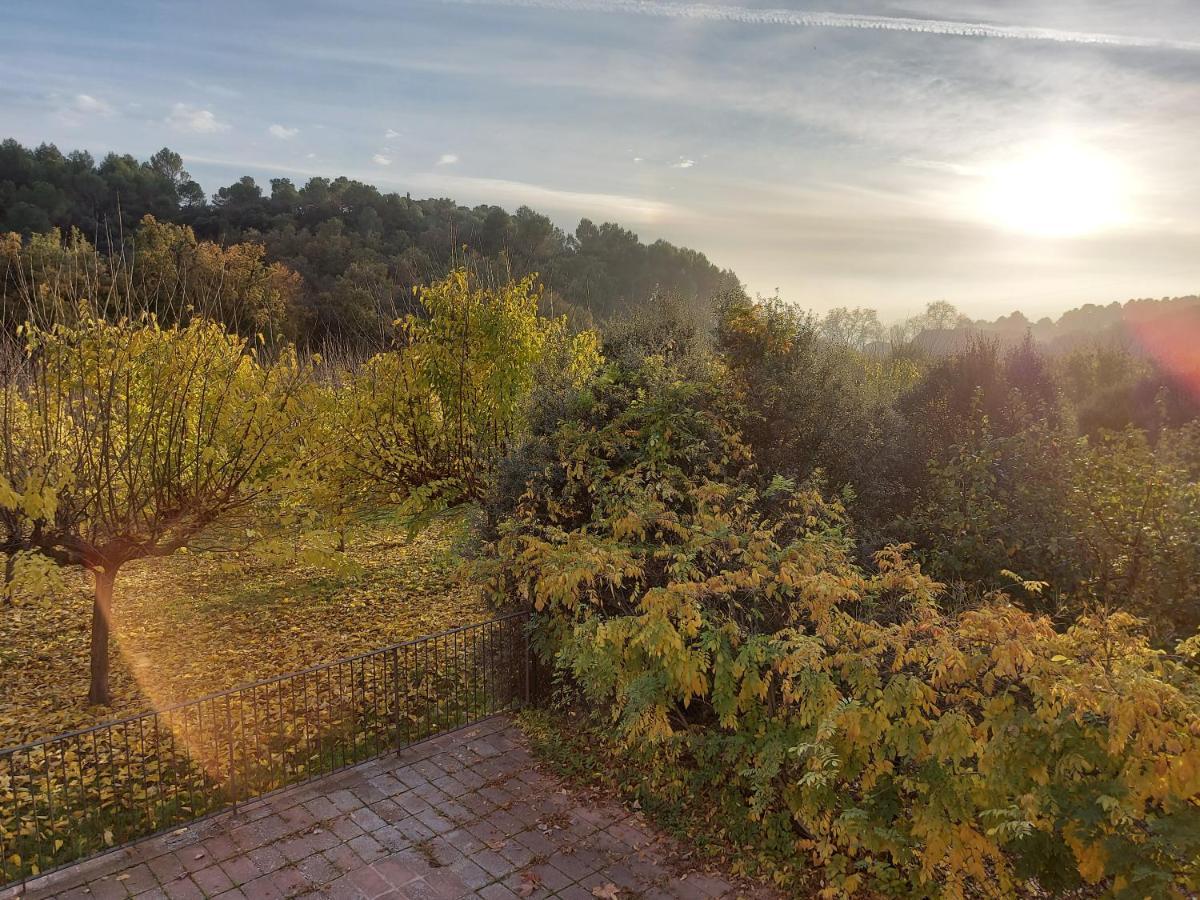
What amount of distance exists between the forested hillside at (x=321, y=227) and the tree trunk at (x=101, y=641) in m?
24.4

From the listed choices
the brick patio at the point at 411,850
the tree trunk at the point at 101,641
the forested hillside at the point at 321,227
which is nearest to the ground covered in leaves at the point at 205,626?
the tree trunk at the point at 101,641

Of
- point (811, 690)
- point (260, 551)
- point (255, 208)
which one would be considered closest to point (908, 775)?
point (811, 690)

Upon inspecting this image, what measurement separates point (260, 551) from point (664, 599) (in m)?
6.46

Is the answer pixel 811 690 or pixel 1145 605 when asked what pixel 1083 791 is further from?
pixel 1145 605

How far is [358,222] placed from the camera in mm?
50969

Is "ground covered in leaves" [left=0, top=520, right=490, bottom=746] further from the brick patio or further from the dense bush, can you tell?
the dense bush

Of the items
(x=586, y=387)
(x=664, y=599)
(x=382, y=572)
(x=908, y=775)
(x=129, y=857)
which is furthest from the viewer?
(x=382, y=572)

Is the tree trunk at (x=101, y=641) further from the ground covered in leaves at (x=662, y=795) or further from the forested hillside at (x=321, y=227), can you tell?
the forested hillside at (x=321, y=227)

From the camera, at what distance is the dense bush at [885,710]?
4477 mm

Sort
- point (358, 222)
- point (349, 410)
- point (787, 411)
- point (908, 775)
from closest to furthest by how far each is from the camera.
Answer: point (908, 775), point (787, 411), point (349, 410), point (358, 222)

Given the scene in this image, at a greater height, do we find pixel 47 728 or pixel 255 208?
pixel 255 208

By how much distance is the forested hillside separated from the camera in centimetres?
3969

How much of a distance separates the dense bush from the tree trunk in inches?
229

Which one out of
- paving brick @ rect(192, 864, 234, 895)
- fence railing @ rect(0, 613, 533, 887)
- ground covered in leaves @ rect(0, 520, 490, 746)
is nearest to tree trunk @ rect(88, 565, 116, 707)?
ground covered in leaves @ rect(0, 520, 490, 746)
